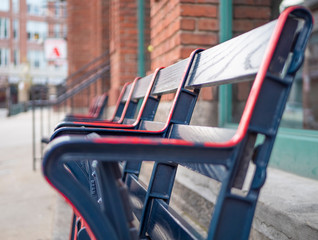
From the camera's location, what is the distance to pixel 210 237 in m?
0.95

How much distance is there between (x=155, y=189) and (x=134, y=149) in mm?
618

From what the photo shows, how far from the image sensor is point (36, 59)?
145 ft

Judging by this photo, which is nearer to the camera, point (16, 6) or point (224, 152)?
point (224, 152)

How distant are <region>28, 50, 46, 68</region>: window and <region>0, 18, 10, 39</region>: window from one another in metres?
3.07

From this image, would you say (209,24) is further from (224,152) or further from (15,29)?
(15,29)

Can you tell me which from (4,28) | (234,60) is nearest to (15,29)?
(4,28)

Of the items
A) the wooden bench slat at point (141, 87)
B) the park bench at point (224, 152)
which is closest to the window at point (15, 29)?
the wooden bench slat at point (141, 87)

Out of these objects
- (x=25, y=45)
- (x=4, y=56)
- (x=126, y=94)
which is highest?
(x=25, y=45)

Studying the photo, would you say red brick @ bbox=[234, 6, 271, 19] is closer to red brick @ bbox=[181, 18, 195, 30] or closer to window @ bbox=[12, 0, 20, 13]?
red brick @ bbox=[181, 18, 195, 30]

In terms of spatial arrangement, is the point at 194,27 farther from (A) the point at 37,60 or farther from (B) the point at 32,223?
(A) the point at 37,60

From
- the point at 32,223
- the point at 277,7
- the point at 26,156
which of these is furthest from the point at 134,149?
the point at 26,156

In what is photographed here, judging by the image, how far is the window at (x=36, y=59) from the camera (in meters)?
43.8

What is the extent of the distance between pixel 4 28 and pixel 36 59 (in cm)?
476

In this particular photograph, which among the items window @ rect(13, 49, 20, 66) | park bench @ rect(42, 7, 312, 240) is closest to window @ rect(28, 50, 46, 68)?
window @ rect(13, 49, 20, 66)
